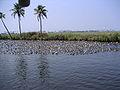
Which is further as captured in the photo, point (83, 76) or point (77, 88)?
point (83, 76)

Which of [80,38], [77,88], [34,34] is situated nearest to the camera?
[77,88]

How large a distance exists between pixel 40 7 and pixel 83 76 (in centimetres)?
7482

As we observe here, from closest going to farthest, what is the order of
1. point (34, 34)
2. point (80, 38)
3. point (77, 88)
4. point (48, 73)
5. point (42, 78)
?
point (77, 88) < point (42, 78) < point (48, 73) < point (80, 38) < point (34, 34)

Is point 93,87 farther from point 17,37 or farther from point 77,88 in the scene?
point 17,37

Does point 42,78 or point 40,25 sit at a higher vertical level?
point 40,25

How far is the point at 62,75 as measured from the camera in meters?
19.8

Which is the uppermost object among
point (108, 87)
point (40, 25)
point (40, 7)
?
point (40, 7)

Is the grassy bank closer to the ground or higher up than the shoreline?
higher up

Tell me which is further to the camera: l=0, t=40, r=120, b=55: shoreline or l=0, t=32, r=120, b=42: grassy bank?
l=0, t=32, r=120, b=42: grassy bank

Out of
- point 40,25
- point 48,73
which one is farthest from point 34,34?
point 48,73

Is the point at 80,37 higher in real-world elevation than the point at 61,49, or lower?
higher

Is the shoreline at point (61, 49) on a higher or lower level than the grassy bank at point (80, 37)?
lower

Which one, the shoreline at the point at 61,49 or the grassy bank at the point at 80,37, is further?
the grassy bank at the point at 80,37

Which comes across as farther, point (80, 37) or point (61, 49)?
point (80, 37)
